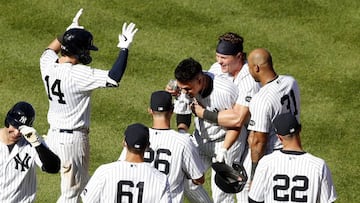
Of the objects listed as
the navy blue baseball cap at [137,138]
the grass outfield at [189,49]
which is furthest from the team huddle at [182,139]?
the grass outfield at [189,49]

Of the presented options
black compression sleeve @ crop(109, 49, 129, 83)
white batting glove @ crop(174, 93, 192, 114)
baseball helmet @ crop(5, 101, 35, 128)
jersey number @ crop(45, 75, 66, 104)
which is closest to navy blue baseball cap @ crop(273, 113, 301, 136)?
white batting glove @ crop(174, 93, 192, 114)

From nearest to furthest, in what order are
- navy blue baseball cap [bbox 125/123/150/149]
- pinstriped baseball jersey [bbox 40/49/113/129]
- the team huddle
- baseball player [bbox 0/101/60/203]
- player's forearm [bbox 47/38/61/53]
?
navy blue baseball cap [bbox 125/123/150/149], the team huddle, baseball player [bbox 0/101/60/203], pinstriped baseball jersey [bbox 40/49/113/129], player's forearm [bbox 47/38/61/53]

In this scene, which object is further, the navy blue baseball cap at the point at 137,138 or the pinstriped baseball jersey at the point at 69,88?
the pinstriped baseball jersey at the point at 69,88

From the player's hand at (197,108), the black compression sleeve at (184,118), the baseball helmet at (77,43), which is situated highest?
the baseball helmet at (77,43)

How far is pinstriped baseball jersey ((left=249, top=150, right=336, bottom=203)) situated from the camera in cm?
917

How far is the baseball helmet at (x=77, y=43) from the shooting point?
1116cm

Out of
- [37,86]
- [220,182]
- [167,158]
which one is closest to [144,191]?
[167,158]

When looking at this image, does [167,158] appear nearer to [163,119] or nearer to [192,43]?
[163,119]

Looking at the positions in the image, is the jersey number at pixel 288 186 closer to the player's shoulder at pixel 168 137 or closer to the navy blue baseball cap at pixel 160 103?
the player's shoulder at pixel 168 137

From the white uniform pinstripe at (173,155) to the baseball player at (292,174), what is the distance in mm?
903

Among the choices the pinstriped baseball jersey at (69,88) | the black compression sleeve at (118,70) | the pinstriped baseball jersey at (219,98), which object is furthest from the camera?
the pinstriped baseball jersey at (69,88)

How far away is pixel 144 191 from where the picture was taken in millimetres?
8797

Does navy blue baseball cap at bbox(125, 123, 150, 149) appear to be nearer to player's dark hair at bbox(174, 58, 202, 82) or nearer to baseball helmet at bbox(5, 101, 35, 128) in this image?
baseball helmet at bbox(5, 101, 35, 128)

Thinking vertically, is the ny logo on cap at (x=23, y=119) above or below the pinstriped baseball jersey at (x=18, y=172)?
above
